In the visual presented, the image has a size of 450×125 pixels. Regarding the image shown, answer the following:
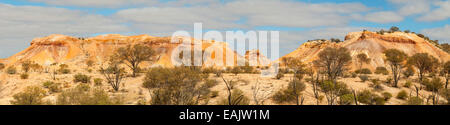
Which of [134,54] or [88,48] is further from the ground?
[88,48]

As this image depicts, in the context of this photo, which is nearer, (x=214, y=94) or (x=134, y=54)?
(x=214, y=94)

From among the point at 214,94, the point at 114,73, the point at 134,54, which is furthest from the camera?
the point at 134,54

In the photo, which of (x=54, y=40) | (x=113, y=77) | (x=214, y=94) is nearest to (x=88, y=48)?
(x=54, y=40)

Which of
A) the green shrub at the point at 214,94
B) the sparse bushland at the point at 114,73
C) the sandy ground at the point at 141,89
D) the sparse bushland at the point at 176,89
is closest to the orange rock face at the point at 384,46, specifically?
the sandy ground at the point at 141,89

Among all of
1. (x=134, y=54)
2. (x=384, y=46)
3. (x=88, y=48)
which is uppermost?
(x=88, y=48)

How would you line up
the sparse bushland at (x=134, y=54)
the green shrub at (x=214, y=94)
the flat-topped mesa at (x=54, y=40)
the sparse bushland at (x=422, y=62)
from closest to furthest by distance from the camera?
the green shrub at (x=214, y=94)
the sparse bushland at (x=422, y=62)
the sparse bushland at (x=134, y=54)
the flat-topped mesa at (x=54, y=40)

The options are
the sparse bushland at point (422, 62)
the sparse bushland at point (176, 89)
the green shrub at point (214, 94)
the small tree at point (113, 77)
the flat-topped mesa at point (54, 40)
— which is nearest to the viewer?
the sparse bushland at point (176, 89)

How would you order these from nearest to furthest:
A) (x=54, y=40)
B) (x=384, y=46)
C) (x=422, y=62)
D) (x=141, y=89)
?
(x=141, y=89)
(x=422, y=62)
(x=384, y=46)
(x=54, y=40)

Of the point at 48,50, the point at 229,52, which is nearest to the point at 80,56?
the point at 48,50

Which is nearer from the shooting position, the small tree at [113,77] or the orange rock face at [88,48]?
the small tree at [113,77]

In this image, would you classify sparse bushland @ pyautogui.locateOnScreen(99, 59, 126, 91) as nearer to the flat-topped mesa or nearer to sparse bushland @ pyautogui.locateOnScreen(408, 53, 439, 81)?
sparse bushland @ pyautogui.locateOnScreen(408, 53, 439, 81)

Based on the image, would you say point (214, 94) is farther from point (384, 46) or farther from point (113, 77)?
point (384, 46)

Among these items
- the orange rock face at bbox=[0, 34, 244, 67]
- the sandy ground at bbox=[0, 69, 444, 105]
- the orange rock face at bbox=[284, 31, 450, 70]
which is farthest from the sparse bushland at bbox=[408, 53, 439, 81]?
the orange rock face at bbox=[0, 34, 244, 67]

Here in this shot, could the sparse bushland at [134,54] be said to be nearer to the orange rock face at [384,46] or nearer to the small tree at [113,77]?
the small tree at [113,77]
